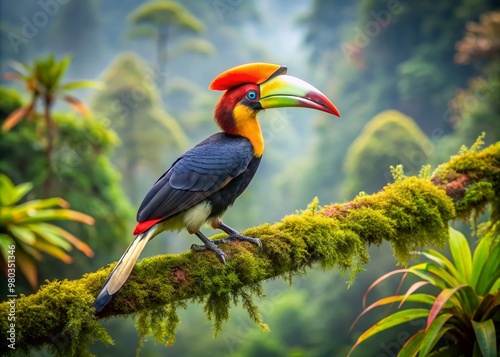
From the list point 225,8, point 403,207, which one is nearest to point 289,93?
point 403,207

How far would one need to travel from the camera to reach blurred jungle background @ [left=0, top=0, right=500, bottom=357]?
8.89m

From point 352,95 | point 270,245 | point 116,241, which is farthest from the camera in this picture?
point 352,95

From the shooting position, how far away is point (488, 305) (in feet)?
8.84

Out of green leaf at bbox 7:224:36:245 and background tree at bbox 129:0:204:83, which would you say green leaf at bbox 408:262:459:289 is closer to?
green leaf at bbox 7:224:36:245

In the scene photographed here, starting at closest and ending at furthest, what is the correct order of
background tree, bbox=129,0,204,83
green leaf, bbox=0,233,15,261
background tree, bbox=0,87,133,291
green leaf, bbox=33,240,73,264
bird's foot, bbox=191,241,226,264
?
1. bird's foot, bbox=191,241,226,264
2. green leaf, bbox=0,233,15,261
3. green leaf, bbox=33,240,73,264
4. background tree, bbox=0,87,133,291
5. background tree, bbox=129,0,204,83

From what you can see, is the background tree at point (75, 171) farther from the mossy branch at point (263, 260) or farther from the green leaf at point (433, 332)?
the green leaf at point (433, 332)

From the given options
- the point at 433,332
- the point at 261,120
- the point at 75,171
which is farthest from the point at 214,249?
the point at 261,120

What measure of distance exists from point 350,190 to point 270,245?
9.68 metres

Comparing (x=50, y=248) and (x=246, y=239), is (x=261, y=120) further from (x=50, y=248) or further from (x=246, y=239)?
(x=246, y=239)

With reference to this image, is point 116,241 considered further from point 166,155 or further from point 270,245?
point 270,245

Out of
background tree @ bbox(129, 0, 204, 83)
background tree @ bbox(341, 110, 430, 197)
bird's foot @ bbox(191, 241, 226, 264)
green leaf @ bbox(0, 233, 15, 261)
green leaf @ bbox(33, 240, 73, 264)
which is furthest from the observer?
background tree @ bbox(129, 0, 204, 83)

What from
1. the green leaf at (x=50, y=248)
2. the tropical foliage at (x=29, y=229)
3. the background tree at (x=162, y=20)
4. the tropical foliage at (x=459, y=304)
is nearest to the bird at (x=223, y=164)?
the tropical foliage at (x=459, y=304)

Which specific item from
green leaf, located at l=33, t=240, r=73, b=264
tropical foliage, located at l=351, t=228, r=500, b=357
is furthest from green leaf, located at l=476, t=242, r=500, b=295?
green leaf, located at l=33, t=240, r=73, b=264

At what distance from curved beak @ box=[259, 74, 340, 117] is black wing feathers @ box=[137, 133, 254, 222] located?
0.25 m
